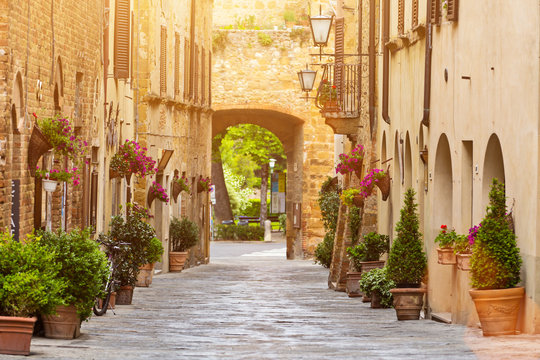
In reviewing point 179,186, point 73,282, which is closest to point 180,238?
point 179,186

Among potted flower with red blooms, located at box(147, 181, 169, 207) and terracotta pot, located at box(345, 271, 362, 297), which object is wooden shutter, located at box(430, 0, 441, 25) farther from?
potted flower with red blooms, located at box(147, 181, 169, 207)

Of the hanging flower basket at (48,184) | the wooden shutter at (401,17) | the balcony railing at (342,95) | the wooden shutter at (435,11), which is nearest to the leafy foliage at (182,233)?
the balcony railing at (342,95)

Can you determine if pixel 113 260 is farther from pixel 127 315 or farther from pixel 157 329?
pixel 157 329

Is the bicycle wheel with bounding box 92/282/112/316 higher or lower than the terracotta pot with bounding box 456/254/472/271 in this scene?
lower

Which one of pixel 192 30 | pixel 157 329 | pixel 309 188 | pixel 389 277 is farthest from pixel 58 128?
pixel 309 188

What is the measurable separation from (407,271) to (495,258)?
373 centimetres

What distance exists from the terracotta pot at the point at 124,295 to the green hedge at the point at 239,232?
114ft

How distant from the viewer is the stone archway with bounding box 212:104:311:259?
3747 centimetres

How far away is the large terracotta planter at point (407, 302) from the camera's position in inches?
549

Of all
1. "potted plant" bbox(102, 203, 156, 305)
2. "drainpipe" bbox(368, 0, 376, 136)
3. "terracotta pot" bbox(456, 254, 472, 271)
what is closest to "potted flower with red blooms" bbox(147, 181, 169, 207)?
"drainpipe" bbox(368, 0, 376, 136)

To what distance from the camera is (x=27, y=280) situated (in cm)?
943

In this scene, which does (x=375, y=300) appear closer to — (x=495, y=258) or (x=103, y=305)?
(x=103, y=305)

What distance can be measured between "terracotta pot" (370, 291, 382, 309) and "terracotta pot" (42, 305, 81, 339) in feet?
21.3

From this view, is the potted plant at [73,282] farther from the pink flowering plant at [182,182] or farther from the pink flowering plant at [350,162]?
the pink flowering plant at [182,182]
